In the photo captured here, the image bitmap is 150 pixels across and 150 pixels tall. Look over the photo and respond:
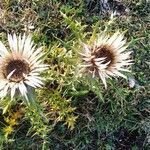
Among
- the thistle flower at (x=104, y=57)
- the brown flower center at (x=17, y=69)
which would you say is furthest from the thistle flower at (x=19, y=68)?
the thistle flower at (x=104, y=57)

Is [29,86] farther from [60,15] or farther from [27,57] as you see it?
[60,15]

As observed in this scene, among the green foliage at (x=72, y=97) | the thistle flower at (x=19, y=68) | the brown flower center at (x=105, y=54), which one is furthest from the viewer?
the green foliage at (x=72, y=97)

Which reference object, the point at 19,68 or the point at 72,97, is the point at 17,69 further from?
the point at 72,97

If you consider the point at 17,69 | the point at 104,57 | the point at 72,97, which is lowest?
the point at 17,69

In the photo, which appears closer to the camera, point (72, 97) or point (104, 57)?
point (104, 57)

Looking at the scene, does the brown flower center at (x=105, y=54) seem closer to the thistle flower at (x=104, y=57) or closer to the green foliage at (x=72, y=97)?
the thistle flower at (x=104, y=57)

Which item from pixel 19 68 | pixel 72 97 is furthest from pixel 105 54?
pixel 72 97

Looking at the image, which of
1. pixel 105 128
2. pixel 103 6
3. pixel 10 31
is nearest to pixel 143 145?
pixel 105 128

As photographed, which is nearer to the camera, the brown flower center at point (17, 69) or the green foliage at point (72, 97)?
the brown flower center at point (17, 69)
